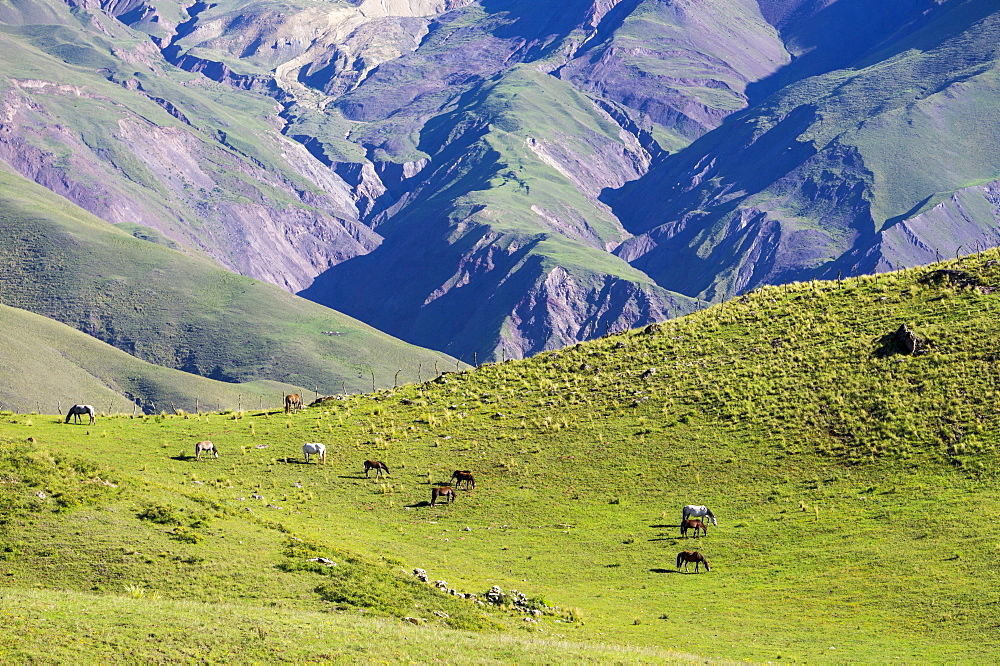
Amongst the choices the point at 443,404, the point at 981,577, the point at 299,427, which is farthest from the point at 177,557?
the point at 443,404

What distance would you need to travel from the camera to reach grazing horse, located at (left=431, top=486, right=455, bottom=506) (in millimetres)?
56125

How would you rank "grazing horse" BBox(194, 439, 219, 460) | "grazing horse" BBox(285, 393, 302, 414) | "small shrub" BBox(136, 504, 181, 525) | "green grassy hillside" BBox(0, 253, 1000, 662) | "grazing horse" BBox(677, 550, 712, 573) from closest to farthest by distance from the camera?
"green grassy hillside" BBox(0, 253, 1000, 662) < "small shrub" BBox(136, 504, 181, 525) < "grazing horse" BBox(677, 550, 712, 573) < "grazing horse" BBox(194, 439, 219, 460) < "grazing horse" BBox(285, 393, 302, 414)

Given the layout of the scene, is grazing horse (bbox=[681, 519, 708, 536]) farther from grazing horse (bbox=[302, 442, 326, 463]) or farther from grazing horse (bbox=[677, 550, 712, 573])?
grazing horse (bbox=[302, 442, 326, 463])

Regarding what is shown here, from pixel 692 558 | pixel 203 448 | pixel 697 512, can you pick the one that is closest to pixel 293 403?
pixel 203 448

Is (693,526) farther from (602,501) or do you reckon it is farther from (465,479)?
(465,479)

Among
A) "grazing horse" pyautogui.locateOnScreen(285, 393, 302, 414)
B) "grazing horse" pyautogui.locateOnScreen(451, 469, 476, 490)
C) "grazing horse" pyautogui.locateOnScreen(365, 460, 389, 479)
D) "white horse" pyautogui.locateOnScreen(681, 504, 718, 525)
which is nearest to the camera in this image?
"white horse" pyautogui.locateOnScreen(681, 504, 718, 525)

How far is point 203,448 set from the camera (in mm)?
62094

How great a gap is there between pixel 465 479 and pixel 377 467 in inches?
231

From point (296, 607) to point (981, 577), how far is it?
2566cm

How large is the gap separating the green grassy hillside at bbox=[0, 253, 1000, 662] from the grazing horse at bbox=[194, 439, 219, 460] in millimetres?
903

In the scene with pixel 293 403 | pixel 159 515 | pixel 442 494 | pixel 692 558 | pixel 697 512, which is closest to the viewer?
pixel 159 515

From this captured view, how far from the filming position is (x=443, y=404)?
74.6 m

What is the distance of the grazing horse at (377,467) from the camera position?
59.9m

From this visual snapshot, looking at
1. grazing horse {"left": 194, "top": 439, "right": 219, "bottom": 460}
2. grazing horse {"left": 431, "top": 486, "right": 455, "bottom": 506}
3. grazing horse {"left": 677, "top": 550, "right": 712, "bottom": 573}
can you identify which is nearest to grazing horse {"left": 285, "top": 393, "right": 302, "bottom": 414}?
grazing horse {"left": 194, "top": 439, "right": 219, "bottom": 460}
